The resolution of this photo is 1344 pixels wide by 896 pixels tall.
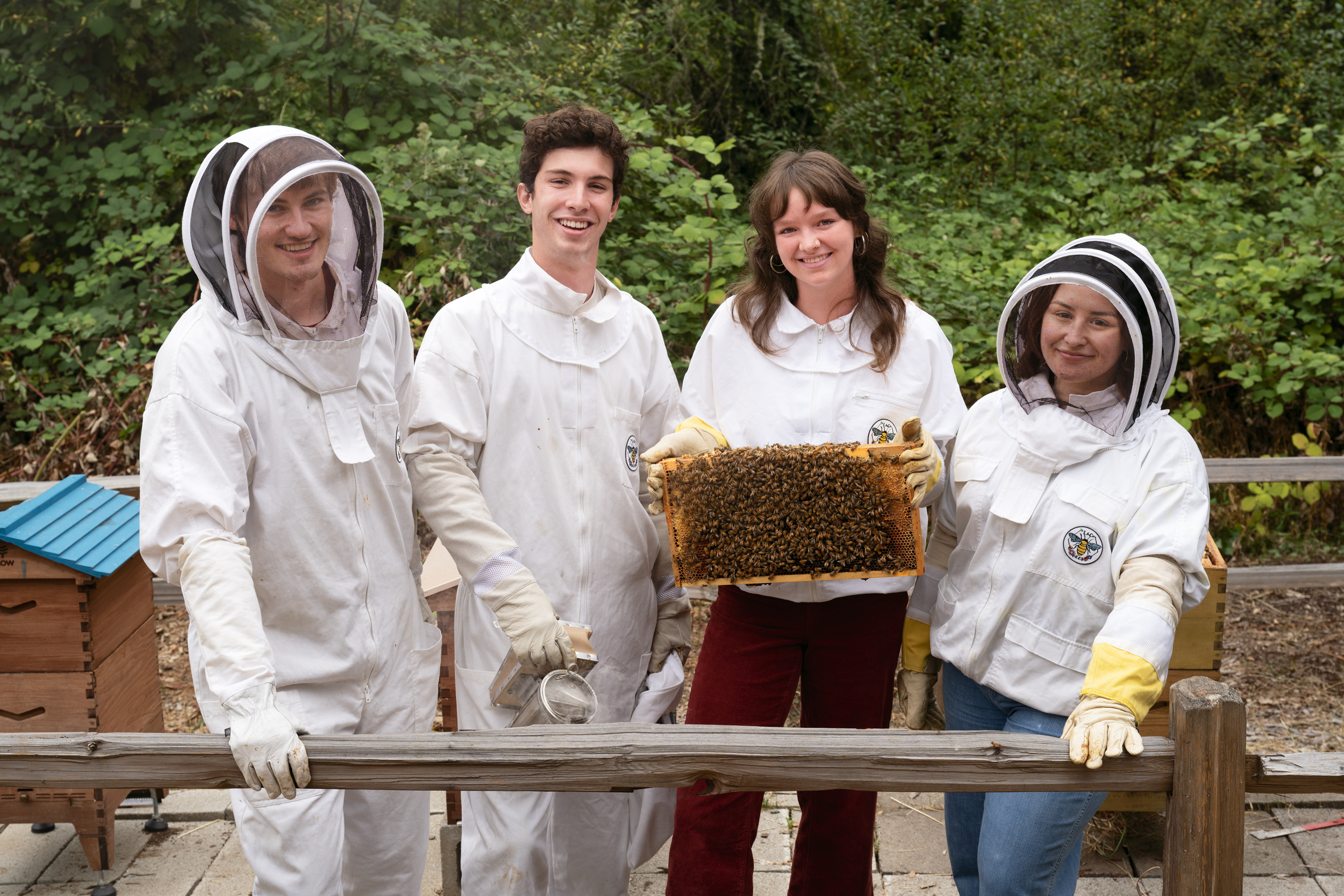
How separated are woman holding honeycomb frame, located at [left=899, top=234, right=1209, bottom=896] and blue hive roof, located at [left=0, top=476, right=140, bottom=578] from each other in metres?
2.42

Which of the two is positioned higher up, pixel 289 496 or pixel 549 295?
pixel 549 295

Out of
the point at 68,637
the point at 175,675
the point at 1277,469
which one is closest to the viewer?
the point at 68,637

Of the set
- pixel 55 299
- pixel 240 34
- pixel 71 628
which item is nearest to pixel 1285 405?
pixel 71 628

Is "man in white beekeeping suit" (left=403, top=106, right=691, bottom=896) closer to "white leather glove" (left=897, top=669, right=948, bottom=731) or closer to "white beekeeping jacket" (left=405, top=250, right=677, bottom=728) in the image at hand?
"white beekeeping jacket" (left=405, top=250, right=677, bottom=728)

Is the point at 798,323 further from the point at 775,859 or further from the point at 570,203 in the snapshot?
the point at 775,859

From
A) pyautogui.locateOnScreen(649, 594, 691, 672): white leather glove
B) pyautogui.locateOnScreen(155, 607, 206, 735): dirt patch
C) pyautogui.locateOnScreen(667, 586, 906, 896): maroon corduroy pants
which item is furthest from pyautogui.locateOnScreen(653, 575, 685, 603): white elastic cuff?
pyautogui.locateOnScreen(155, 607, 206, 735): dirt patch

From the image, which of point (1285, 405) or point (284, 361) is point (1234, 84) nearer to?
point (1285, 405)

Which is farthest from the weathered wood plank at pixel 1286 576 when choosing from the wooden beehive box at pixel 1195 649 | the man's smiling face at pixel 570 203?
the man's smiling face at pixel 570 203

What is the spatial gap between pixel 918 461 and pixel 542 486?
0.94m

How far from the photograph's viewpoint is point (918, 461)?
7.61ft

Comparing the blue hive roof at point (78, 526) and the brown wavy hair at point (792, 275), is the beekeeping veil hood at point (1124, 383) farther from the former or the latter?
the blue hive roof at point (78, 526)

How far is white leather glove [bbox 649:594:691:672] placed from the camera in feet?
9.18

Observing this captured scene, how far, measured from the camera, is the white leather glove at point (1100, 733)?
188cm

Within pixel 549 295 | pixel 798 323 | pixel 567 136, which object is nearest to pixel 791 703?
pixel 798 323
